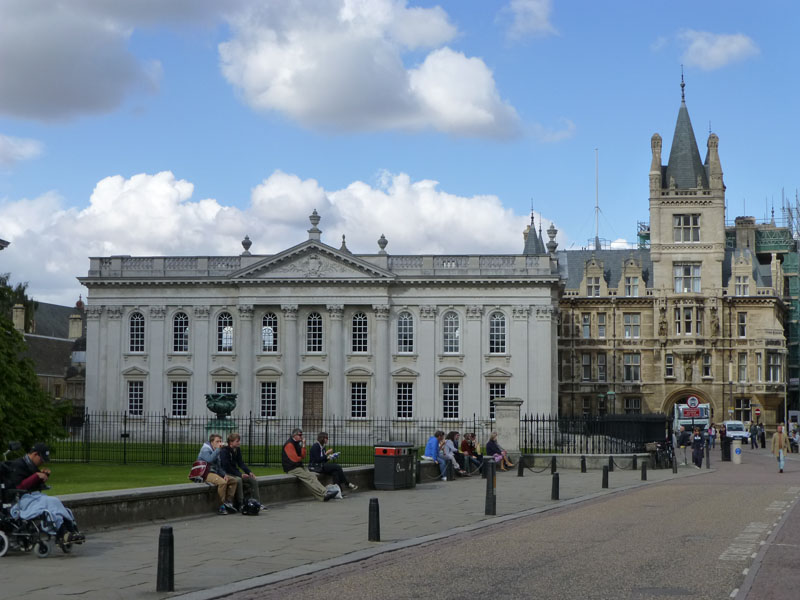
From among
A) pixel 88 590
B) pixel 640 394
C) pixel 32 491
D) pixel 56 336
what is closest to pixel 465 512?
pixel 32 491

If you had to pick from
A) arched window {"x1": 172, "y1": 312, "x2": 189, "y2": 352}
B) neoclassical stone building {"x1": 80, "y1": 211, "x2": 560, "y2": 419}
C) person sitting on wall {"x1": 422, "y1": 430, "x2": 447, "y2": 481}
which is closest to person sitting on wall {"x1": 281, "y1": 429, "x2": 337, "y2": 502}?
person sitting on wall {"x1": 422, "y1": 430, "x2": 447, "y2": 481}

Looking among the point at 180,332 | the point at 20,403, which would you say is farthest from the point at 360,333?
the point at 20,403

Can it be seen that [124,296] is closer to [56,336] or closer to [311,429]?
[311,429]

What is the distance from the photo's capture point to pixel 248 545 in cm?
1647

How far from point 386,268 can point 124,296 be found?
16654 millimetres

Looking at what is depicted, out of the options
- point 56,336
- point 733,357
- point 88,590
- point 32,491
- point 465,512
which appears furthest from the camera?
point 56,336

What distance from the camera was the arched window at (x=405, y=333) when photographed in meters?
68.7

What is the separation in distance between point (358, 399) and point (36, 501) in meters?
54.1

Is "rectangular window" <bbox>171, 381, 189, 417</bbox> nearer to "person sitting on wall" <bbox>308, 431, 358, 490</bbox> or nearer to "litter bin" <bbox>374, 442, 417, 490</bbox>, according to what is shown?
"litter bin" <bbox>374, 442, 417, 490</bbox>

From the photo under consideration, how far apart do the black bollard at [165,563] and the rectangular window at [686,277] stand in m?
74.9

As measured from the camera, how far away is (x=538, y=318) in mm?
67375

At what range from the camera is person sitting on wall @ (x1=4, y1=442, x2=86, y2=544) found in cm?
1473

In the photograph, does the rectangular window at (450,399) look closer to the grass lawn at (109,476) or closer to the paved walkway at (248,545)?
the grass lawn at (109,476)

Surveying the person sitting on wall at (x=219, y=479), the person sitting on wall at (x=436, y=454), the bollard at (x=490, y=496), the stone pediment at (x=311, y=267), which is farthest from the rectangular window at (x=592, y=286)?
the person sitting on wall at (x=219, y=479)
